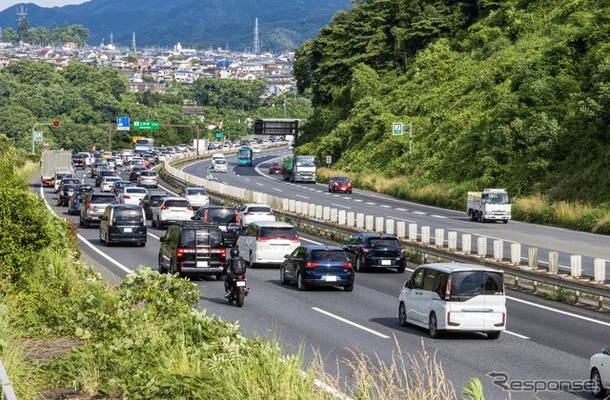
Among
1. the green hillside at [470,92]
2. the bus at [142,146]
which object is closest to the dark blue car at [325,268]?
the green hillside at [470,92]

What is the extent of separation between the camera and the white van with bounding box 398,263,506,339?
23953 millimetres

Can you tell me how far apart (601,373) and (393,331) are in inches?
327

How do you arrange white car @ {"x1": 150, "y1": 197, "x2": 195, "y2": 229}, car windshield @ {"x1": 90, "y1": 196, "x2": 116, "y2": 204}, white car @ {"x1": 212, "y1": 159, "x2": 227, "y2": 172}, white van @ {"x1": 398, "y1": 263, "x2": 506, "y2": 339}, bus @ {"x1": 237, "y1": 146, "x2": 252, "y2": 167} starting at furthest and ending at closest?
bus @ {"x1": 237, "y1": 146, "x2": 252, "y2": 167} → white car @ {"x1": 212, "y1": 159, "x2": 227, "y2": 172} → car windshield @ {"x1": 90, "y1": 196, "x2": 116, "y2": 204} → white car @ {"x1": 150, "y1": 197, "x2": 195, "y2": 229} → white van @ {"x1": 398, "y1": 263, "x2": 506, "y2": 339}

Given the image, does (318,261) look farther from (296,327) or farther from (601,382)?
(601,382)

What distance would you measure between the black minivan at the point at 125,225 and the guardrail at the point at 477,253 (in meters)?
8.38

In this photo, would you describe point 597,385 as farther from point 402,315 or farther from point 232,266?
point 232,266

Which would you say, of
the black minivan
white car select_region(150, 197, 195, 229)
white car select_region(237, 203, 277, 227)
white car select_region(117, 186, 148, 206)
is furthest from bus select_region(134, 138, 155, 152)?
the black minivan

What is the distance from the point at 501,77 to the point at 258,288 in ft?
206

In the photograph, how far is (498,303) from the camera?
24047 millimetres

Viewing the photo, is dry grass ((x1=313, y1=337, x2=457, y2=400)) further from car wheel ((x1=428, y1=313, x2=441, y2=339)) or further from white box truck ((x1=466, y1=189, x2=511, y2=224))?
white box truck ((x1=466, y1=189, x2=511, y2=224))

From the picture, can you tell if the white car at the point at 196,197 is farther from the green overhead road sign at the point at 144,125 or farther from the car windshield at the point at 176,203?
the green overhead road sign at the point at 144,125

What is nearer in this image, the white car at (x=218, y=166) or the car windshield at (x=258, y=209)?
the car windshield at (x=258, y=209)

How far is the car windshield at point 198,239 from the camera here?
3509 cm

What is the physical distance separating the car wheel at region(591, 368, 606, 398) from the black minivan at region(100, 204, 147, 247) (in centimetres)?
3167
